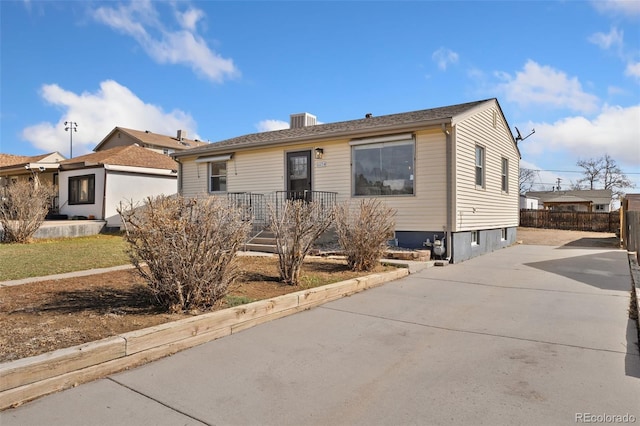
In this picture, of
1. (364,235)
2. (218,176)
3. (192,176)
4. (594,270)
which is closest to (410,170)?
(364,235)

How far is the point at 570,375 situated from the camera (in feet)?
11.0

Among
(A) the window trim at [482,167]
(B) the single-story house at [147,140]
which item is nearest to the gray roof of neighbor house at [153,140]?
(B) the single-story house at [147,140]

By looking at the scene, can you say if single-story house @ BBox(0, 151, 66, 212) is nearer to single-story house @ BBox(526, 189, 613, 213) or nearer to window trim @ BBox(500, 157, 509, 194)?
window trim @ BBox(500, 157, 509, 194)

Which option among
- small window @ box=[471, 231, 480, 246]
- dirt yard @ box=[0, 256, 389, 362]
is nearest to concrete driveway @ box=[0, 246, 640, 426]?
dirt yard @ box=[0, 256, 389, 362]

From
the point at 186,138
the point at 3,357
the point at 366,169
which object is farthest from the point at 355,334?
the point at 186,138

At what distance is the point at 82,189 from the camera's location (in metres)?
18.6

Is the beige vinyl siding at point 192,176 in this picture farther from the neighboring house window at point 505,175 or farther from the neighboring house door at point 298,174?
the neighboring house window at point 505,175

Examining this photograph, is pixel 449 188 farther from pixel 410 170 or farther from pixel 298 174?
pixel 298 174

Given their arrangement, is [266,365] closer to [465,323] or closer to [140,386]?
[140,386]

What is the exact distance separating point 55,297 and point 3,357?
2.15 meters

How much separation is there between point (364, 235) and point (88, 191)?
49.7 ft

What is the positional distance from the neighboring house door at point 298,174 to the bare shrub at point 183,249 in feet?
24.3

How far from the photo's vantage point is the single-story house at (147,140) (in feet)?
127

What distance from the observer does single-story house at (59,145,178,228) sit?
1731 cm
